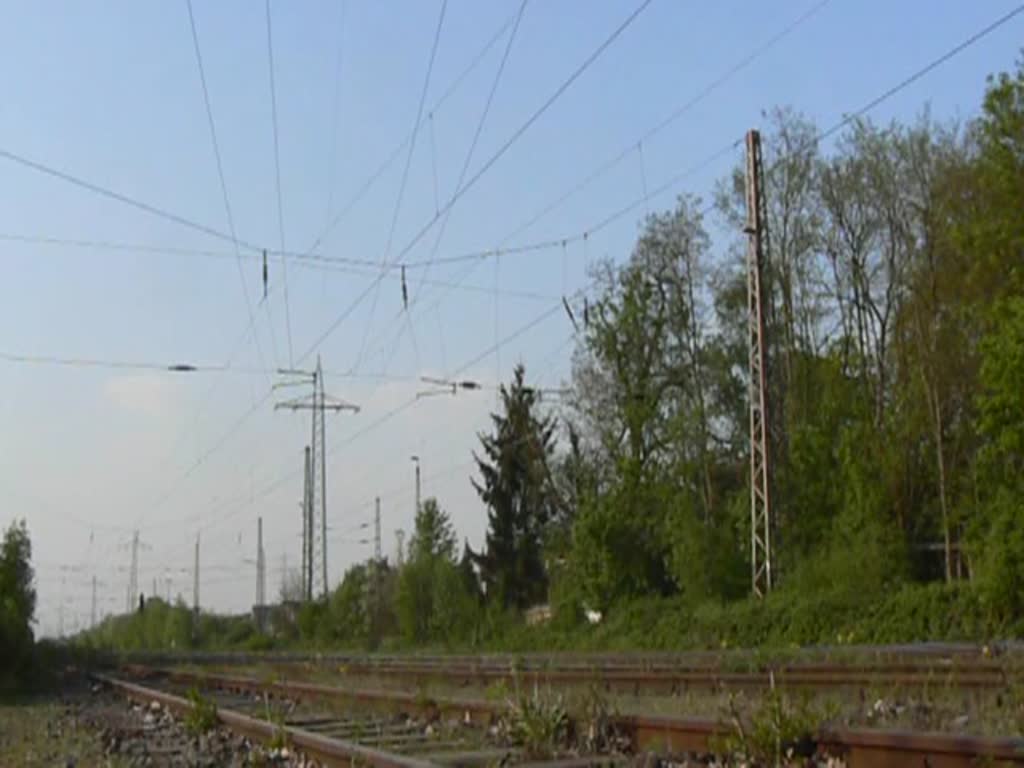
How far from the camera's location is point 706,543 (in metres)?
42.0

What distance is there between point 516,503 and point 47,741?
51.4m

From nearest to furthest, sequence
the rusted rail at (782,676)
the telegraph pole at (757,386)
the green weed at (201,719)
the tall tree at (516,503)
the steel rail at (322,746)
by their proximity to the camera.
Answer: the steel rail at (322,746), the rusted rail at (782,676), the green weed at (201,719), the telegraph pole at (757,386), the tall tree at (516,503)

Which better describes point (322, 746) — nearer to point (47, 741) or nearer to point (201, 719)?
point (201, 719)

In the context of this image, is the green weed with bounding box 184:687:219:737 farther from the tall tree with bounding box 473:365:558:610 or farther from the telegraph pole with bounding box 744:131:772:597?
the tall tree with bounding box 473:365:558:610

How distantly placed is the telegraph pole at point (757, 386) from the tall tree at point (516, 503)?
3276 cm

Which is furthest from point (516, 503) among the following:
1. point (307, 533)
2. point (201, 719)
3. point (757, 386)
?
point (201, 719)

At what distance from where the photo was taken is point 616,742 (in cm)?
1124

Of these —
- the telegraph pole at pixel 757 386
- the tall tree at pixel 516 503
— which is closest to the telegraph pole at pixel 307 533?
the tall tree at pixel 516 503

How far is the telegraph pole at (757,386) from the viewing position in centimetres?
3180

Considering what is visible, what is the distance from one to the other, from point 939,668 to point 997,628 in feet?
42.4

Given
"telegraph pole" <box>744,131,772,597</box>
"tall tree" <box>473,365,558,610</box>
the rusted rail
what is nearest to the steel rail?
the rusted rail

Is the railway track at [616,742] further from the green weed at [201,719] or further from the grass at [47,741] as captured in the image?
the grass at [47,741]

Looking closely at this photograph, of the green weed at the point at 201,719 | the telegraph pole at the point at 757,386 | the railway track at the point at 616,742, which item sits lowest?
the green weed at the point at 201,719

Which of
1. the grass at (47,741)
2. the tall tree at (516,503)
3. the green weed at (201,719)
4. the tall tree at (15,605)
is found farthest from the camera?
the tall tree at (516,503)
